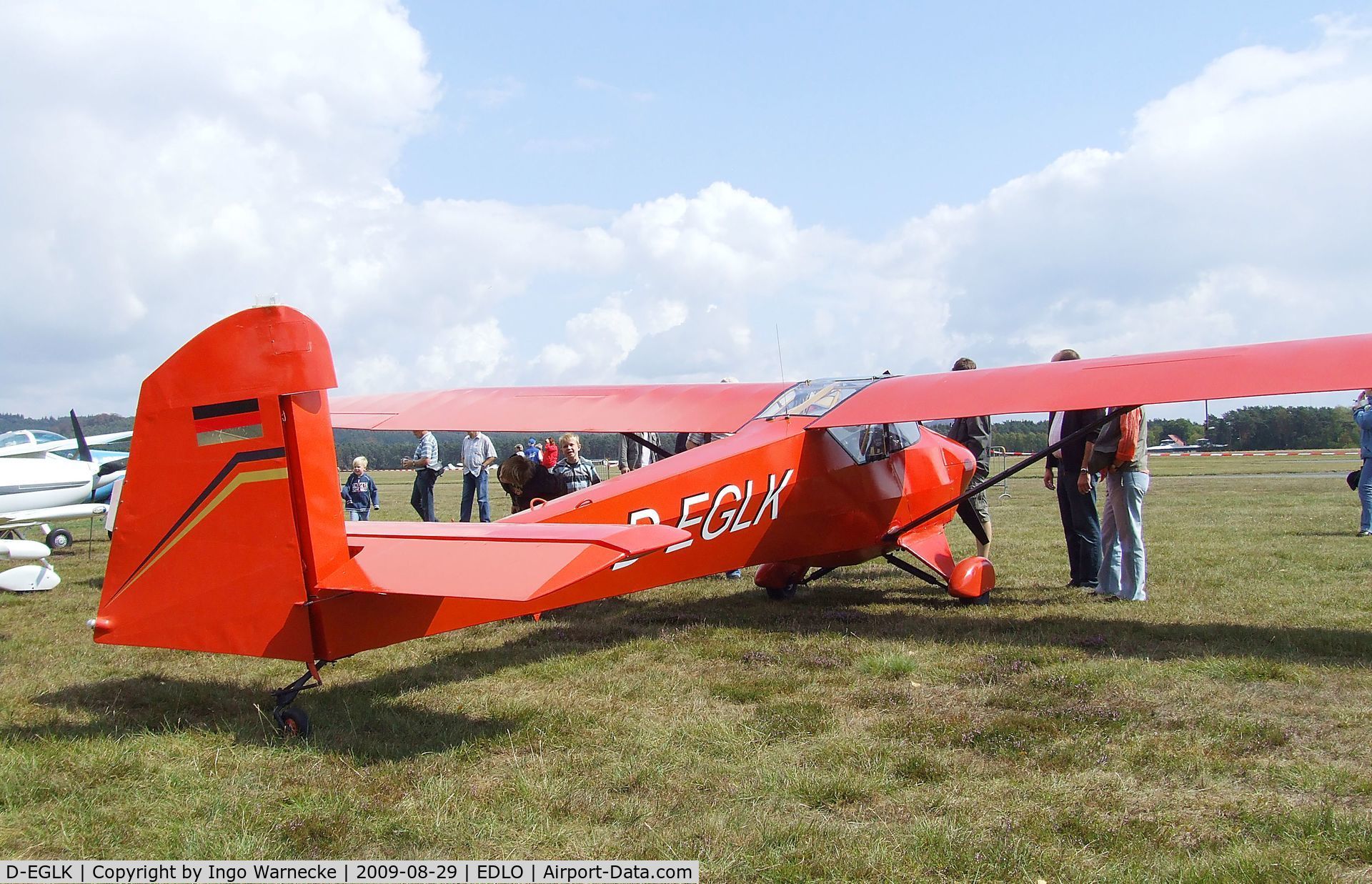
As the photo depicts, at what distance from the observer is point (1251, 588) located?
25.0ft

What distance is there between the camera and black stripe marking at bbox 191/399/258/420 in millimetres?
3760

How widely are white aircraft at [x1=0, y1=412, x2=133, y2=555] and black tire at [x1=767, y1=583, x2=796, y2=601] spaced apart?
9916mm

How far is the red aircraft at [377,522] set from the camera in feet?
12.3

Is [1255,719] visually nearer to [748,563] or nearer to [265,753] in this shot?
[748,563]

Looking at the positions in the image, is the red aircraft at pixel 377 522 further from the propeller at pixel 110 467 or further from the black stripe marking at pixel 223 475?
the propeller at pixel 110 467

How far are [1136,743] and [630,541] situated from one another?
241 cm

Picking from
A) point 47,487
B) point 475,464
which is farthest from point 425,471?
point 47,487

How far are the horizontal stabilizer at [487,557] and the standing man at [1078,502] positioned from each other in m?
5.39

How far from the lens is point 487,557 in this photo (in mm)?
3600

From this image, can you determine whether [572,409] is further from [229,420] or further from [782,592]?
[229,420]

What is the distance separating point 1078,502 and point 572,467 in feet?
15.9

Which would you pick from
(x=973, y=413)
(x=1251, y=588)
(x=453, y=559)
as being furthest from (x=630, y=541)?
(x=1251, y=588)

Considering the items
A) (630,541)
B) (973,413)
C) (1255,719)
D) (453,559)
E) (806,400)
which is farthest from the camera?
(806,400)

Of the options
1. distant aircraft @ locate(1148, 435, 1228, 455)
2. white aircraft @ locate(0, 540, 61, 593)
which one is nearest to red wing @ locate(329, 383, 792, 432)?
white aircraft @ locate(0, 540, 61, 593)
